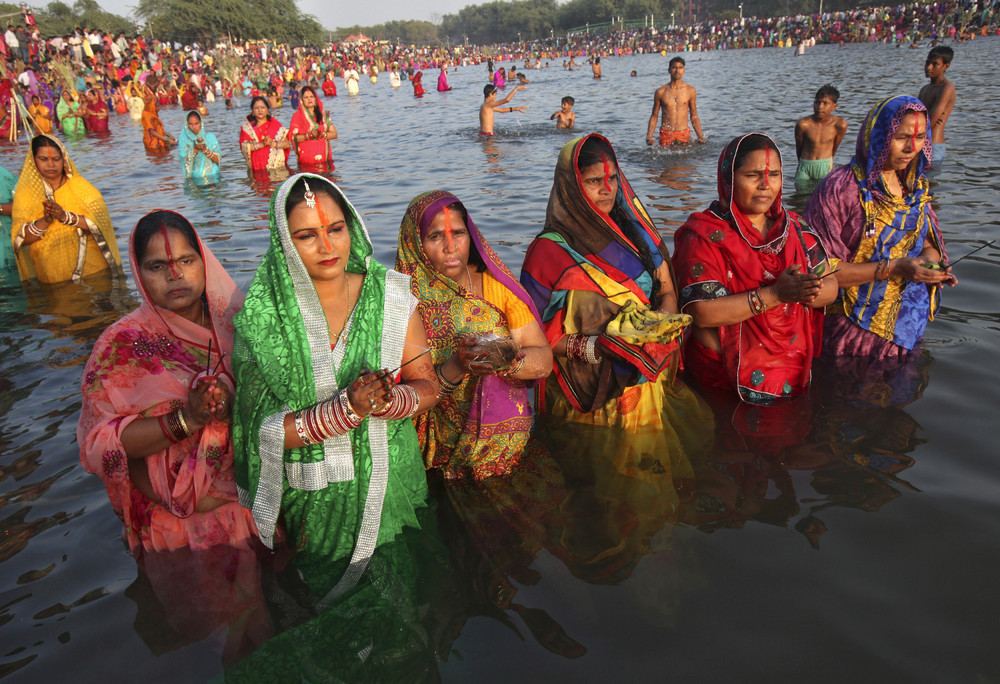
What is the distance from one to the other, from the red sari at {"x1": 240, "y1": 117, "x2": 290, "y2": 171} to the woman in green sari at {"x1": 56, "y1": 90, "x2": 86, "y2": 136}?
1182 cm

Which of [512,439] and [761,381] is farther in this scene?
→ [761,381]

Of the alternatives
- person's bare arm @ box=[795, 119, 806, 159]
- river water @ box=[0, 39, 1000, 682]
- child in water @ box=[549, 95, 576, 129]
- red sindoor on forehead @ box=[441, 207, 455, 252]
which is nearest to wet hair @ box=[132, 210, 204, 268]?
red sindoor on forehead @ box=[441, 207, 455, 252]

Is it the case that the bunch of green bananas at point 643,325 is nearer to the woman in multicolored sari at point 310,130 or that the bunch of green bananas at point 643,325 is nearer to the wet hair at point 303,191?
the wet hair at point 303,191

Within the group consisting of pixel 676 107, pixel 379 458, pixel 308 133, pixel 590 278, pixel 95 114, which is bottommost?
pixel 379 458

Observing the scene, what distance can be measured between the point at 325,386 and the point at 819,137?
7.37 meters

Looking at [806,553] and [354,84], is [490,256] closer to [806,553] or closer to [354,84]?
[806,553]

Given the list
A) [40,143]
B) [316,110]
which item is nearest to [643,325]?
[40,143]

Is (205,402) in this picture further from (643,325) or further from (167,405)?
(643,325)

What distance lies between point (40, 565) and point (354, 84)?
32.4 metres

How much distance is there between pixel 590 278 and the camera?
3.16m

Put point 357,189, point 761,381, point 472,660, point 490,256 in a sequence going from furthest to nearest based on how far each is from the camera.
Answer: point 357,189 → point 761,381 → point 490,256 → point 472,660

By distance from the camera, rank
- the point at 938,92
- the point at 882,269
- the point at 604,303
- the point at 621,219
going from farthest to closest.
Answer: the point at 938,92
the point at 882,269
the point at 621,219
the point at 604,303

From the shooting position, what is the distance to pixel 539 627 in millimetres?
2420

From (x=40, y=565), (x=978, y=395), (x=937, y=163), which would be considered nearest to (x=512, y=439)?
(x=40, y=565)
